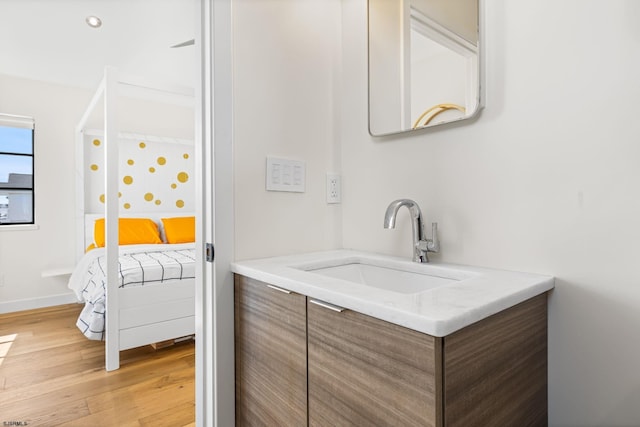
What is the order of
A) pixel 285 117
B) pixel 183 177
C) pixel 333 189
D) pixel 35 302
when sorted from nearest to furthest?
pixel 285 117 < pixel 333 189 < pixel 35 302 < pixel 183 177

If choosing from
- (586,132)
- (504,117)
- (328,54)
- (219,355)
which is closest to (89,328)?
(219,355)

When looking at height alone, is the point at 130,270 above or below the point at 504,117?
below

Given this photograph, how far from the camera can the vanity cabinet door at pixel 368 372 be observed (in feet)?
1.99

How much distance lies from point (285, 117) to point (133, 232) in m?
2.74

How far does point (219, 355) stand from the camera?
1.14m

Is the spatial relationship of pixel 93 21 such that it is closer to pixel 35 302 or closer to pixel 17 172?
pixel 17 172

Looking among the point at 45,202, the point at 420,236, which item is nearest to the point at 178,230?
the point at 45,202

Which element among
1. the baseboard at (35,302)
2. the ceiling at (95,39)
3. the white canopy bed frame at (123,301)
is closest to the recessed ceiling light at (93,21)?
the ceiling at (95,39)

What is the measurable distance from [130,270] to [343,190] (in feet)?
5.39

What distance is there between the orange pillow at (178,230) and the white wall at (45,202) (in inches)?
41.3

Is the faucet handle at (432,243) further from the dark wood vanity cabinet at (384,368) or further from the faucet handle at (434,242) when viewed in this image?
the dark wood vanity cabinet at (384,368)

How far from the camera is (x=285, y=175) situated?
1319 millimetres

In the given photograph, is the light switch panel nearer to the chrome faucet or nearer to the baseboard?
the chrome faucet

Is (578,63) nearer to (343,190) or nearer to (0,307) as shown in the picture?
(343,190)
